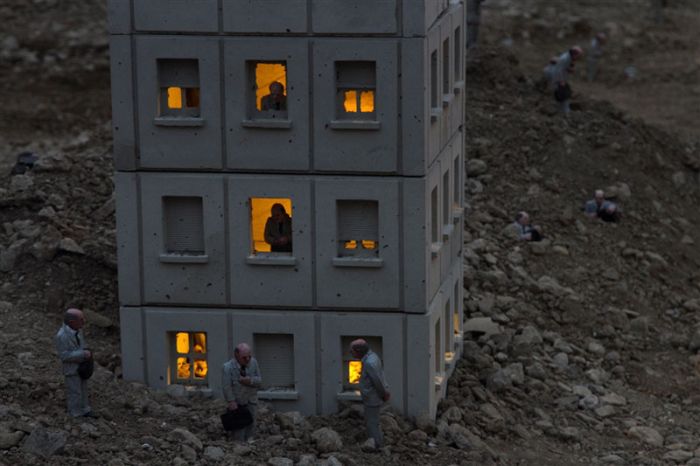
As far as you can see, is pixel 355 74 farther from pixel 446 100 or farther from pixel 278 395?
pixel 278 395

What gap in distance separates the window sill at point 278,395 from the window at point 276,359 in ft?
0.38

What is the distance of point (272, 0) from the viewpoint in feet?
100

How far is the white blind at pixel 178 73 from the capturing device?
31.2m

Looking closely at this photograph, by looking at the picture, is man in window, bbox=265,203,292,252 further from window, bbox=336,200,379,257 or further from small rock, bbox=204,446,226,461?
small rock, bbox=204,446,226,461

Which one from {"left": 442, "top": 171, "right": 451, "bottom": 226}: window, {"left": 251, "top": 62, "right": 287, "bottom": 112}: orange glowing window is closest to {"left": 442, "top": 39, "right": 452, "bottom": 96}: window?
{"left": 442, "top": 171, "right": 451, "bottom": 226}: window

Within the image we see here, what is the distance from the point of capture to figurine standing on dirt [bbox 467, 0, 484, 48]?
52.5 metres

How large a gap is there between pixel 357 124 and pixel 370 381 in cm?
393

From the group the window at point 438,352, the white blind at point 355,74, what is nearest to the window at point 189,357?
the window at point 438,352

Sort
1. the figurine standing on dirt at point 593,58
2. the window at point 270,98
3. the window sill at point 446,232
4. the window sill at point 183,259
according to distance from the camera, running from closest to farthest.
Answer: the window at point 270,98 → the window sill at point 183,259 → the window sill at point 446,232 → the figurine standing on dirt at point 593,58

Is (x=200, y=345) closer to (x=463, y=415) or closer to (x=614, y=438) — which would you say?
(x=463, y=415)

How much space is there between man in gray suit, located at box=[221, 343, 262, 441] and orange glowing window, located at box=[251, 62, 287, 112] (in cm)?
396

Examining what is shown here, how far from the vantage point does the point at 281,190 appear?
102 feet

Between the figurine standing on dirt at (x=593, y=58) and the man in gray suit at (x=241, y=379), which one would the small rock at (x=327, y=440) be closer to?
the man in gray suit at (x=241, y=379)

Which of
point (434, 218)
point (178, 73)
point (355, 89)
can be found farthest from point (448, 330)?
point (178, 73)
